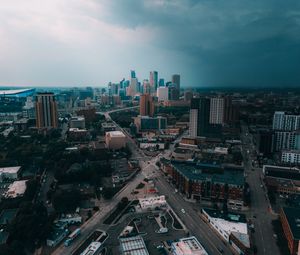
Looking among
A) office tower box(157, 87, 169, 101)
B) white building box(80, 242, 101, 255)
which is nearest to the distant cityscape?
white building box(80, 242, 101, 255)

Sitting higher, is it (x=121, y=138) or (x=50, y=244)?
(x=121, y=138)

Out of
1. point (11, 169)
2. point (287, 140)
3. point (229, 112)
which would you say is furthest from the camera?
point (229, 112)

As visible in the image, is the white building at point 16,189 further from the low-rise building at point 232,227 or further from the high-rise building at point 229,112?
the high-rise building at point 229,112

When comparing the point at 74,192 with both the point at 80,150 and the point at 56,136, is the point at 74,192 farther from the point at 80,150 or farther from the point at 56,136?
the point at 56,136

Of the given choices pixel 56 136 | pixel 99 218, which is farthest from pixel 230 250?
pixel 56 136

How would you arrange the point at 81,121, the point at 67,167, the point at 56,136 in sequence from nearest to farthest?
the point at 67,167 → the point at 56,136 → the point at 81,121

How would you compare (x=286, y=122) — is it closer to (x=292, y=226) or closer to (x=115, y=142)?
(x=115, y=142)

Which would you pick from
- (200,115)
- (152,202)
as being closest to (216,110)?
(200,115)
